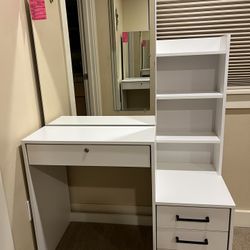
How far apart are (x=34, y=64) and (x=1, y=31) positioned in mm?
349

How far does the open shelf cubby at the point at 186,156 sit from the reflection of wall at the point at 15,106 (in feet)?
3.10

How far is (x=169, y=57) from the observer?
1.73 metres

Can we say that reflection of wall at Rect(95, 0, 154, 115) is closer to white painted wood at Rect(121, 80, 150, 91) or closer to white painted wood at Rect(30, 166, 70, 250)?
white painted wood at Rect(121, 80, 150, 91)

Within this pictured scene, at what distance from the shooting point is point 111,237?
1.99 m

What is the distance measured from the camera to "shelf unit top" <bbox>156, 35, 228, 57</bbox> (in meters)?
1.60

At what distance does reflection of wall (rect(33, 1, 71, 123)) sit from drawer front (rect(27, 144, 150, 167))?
0.35 m

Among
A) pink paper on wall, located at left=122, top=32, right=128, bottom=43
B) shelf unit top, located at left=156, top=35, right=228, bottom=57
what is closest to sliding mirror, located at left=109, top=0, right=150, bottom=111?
pink paper on wall, located at left=122, top=32, right=128, bottom=43

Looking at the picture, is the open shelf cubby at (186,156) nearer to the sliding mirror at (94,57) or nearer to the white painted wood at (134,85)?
the sliding mirror at (94,57)

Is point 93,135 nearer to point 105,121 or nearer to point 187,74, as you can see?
point 105,121

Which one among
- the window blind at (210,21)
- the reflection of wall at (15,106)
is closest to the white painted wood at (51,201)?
the reflection of wall at (15,106)

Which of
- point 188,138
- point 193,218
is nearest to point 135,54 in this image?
point 188,138

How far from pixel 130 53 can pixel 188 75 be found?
0.42 meters

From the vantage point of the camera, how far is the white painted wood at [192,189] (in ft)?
4.73

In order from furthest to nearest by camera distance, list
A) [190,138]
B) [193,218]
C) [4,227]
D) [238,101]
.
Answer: [238,101], [190,138], [193,218], [4,227]
